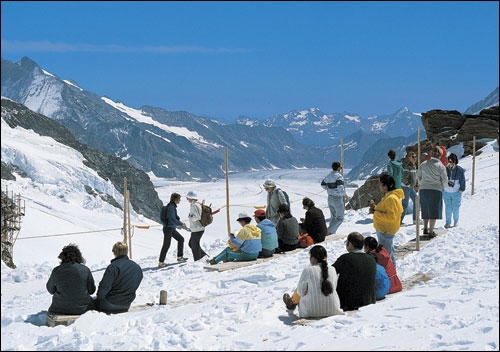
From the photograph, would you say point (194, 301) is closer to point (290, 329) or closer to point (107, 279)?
point (107, 279)

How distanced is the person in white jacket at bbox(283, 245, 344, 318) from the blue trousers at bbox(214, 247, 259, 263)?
4585mm

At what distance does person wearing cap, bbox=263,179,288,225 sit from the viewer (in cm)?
1325

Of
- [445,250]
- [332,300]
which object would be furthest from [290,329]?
[445,250]

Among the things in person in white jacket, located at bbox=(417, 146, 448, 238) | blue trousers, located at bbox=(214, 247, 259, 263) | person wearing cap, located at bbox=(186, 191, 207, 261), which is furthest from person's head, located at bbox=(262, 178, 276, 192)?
person in white jacket, located at bbox=(417, 146, 448, 238)

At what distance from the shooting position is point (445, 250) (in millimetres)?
10867

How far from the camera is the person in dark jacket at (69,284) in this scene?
26.3 ft

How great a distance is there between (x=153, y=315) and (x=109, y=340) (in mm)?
1548

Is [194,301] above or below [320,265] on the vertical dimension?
below

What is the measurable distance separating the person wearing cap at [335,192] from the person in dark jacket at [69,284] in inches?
270

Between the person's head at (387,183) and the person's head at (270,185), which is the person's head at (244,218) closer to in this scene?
the person's head at (270,185)

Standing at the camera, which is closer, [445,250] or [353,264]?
[353,264]

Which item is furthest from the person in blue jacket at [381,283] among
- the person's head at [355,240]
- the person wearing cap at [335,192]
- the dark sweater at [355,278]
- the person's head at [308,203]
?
the person wearing cap at [335,192]

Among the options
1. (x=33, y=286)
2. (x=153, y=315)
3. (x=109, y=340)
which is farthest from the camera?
(x=33, y=286)

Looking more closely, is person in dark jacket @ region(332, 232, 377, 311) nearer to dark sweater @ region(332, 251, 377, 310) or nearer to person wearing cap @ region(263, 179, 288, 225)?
dark sweater @ region(332, 251, 377, 310)
